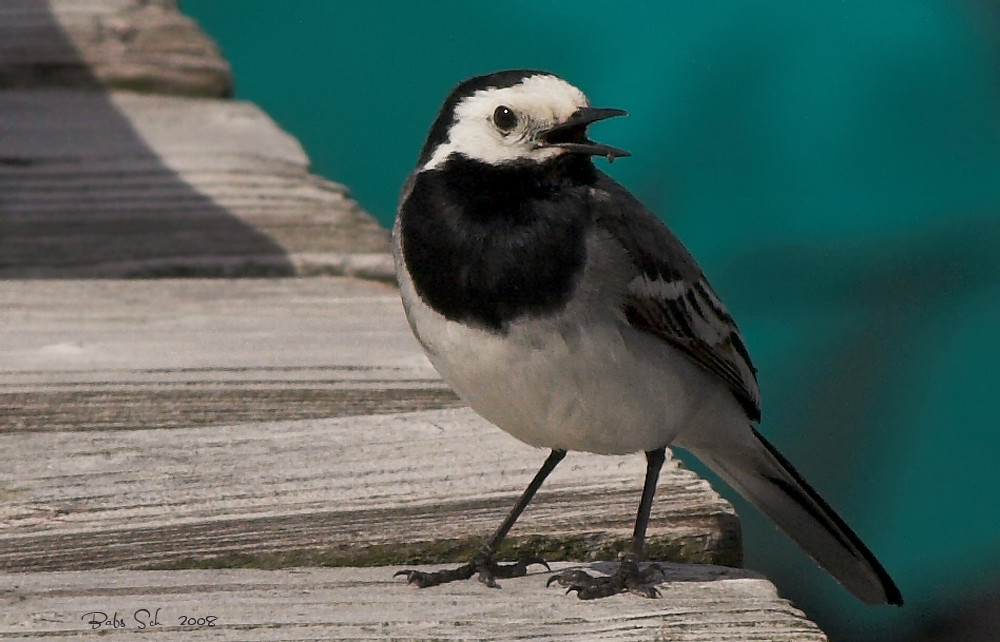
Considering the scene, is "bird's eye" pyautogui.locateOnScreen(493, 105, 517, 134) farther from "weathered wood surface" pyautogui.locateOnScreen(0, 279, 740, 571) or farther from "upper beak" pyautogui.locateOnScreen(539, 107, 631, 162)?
"weathered wood surface" pyautogui.locateOnScreen(0, 279, 740, 571)

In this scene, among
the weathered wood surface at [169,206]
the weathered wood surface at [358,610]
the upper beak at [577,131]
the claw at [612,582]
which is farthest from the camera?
the weathered wood surface at [169,206]

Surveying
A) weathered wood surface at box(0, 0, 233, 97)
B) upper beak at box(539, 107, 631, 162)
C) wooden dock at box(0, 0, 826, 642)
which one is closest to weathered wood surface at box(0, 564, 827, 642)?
wooden dock at box(0, 0, 826, 642)

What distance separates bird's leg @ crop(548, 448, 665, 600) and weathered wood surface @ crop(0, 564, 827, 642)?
4cm

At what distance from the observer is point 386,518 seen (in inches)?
79.5

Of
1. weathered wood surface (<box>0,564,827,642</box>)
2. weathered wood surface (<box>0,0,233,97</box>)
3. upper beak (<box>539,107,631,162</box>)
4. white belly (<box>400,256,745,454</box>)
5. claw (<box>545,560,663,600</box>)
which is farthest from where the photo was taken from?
weathered wood surface (<box>0,0,233,97</box>)

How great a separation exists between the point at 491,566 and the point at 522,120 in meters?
0.73

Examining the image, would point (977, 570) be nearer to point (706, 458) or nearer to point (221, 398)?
point (706, 458)

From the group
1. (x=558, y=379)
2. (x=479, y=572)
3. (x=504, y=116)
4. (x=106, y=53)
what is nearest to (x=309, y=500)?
(x=479, y=572)

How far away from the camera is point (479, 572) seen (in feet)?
6.53

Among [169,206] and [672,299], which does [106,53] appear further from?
[672,299]

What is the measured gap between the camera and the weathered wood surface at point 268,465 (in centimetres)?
197

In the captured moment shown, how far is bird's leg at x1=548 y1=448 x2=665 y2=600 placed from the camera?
1.90 meters

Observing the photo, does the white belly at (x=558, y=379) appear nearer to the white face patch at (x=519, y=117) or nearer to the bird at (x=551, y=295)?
the bird at (x=551, y=295)

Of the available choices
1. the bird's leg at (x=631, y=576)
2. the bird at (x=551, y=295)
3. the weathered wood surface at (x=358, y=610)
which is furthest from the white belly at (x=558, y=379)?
the weathered wood surface at (x=358, y=610)
